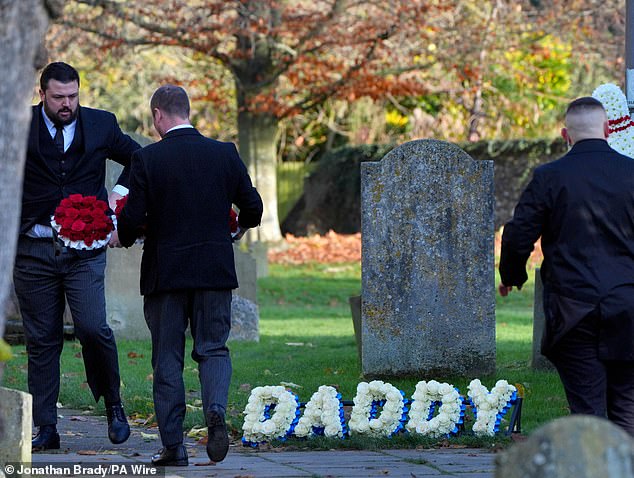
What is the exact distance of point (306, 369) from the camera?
1054cm

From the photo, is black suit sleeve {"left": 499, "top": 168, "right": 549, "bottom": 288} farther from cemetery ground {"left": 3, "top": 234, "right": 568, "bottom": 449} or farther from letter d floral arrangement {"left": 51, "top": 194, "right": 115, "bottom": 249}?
letter d floral arrangement {"left": 51, "top": 194, "right": 115, "bottom": 249}

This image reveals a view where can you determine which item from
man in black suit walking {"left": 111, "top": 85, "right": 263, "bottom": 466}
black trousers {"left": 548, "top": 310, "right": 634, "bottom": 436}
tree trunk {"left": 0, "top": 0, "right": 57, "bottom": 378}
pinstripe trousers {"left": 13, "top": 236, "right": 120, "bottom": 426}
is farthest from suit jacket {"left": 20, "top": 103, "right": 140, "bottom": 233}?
tree trunk {"left": 0, "top": 0, "right": 57, "bottom": 378}

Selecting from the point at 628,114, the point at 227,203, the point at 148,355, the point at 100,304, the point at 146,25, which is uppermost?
the point at 146,25

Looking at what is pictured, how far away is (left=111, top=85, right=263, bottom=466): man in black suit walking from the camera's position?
619 cm

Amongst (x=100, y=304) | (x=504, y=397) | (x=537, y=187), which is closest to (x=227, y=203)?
(x=100, y=304)

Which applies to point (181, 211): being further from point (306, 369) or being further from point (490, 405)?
point (306, 369)

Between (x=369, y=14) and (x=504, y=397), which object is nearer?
(x=504, y=397)

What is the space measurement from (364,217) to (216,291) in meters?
3.43

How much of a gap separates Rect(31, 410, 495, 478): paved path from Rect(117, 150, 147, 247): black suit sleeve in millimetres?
1177

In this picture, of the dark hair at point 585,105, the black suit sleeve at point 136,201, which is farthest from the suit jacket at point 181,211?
the dark hair at point 585,105

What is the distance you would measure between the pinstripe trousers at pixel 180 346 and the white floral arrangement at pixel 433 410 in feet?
4.57

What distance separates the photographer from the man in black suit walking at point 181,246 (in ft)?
20.3

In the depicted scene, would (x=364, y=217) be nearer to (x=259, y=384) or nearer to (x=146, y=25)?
(x=259, y=384)

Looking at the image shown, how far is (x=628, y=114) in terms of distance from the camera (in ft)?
27.5
